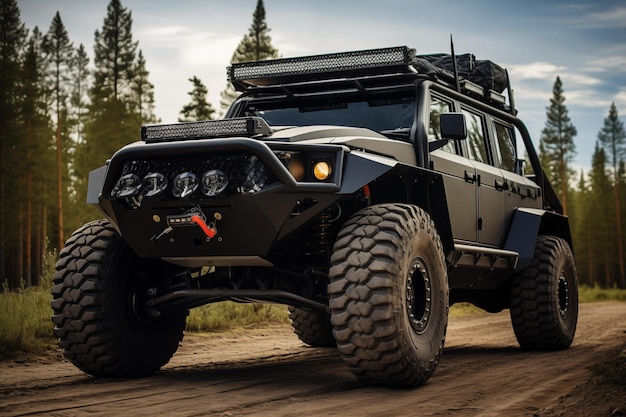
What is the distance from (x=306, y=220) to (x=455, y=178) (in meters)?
2.20

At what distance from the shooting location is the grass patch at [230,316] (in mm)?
11102

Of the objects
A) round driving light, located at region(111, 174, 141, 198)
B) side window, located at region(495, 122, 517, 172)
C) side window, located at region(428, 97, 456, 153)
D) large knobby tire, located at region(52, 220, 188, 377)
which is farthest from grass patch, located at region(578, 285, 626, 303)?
round driving light, located at region(111, 174, 141, 198)

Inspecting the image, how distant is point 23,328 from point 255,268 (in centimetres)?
321

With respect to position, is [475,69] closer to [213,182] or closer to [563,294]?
[563,294]

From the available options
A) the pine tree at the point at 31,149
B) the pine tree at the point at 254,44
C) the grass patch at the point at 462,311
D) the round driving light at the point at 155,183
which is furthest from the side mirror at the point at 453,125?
the pine tree at the point at 31,149

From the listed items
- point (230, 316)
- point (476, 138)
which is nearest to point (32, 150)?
point (230, 316)

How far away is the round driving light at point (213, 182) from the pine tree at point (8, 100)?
35893 mm

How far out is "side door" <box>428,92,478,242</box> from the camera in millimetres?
7273

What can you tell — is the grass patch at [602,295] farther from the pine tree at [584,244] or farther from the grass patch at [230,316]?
the pine tree at [584,244]

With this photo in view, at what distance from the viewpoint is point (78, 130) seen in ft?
194

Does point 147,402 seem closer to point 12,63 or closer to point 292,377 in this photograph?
point 292,377

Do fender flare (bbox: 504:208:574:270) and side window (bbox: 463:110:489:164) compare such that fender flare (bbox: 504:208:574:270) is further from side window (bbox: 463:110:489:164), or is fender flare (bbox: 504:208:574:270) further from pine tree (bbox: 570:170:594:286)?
pine tree (bbox: 570:170:594:286)

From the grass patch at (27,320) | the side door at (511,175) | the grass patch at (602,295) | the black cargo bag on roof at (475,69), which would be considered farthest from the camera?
the grass patch at (602,295)

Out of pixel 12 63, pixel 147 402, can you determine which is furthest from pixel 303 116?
pixel 12 63
